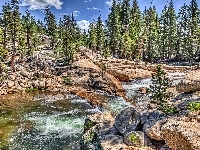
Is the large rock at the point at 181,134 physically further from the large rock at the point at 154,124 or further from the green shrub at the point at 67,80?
the green shrub at the point at 67,80

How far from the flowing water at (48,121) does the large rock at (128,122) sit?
647 cm

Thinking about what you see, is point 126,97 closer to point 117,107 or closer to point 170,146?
point 117,107

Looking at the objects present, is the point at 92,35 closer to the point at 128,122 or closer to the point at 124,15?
the point at 124,15

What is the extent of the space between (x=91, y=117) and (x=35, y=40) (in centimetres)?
7644

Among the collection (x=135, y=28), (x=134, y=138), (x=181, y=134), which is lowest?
(x=134, y=138)

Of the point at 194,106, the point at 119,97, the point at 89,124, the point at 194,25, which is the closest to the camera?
the point at 194,106

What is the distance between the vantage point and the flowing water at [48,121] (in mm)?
28750

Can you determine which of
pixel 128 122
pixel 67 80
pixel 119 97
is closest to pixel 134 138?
pixel 128 122

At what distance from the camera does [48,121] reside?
36.1 metres

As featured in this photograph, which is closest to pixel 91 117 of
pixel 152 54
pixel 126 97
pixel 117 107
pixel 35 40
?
pixel 117 107

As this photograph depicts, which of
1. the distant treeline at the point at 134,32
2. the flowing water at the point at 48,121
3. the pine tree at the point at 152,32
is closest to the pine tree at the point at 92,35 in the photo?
the distant treeline at the point at 134,32

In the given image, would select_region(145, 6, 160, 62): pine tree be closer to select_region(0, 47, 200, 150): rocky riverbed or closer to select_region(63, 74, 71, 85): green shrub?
select_region(0, 47, 200, 150): rocky riverbed

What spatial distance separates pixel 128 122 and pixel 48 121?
16.8 metres

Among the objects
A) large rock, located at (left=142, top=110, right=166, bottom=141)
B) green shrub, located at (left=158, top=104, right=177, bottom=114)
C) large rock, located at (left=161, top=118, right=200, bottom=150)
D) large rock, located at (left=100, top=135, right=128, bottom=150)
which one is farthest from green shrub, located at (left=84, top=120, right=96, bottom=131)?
large rock, located at (left=161, top=118, right=200, bottom=150)
